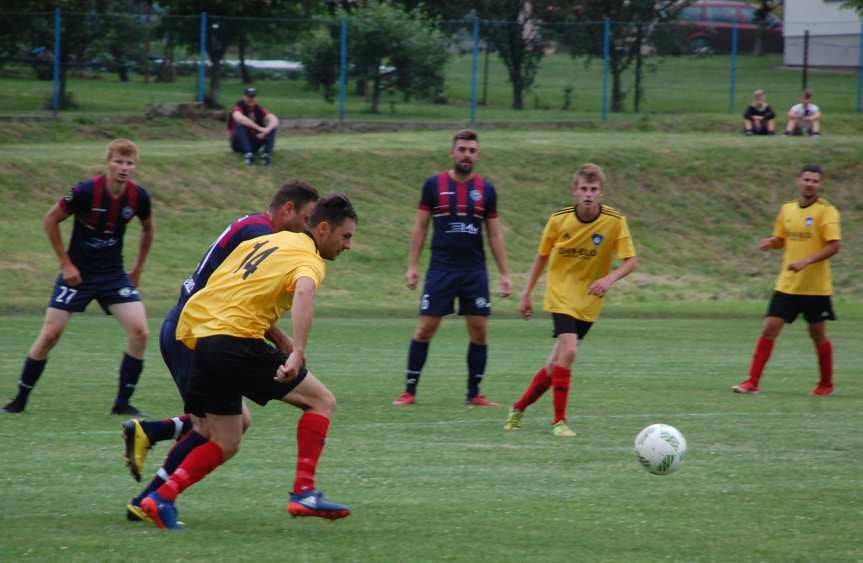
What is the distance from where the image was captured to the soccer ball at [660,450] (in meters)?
7.77

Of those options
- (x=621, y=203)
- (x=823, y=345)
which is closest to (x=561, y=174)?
(x=621, y=203)

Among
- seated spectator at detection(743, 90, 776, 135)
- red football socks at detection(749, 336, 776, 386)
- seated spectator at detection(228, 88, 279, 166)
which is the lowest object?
red football socks at detection(749, 336, 776, 386)

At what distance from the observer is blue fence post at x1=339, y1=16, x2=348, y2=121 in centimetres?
3303

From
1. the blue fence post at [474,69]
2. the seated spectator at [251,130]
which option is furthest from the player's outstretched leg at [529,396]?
the blue fence post at [474,69]

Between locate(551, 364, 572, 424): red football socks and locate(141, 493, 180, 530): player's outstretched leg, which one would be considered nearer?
locate(141, 493, 180, 530): player's outstretched leg

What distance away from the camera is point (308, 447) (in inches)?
267

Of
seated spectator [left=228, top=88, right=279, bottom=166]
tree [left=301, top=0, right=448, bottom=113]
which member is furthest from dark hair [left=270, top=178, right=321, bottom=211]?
Answer: tree [left=301, top=0, right=448, bottom=113]

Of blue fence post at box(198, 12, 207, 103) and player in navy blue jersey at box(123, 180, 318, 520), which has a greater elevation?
blue fence post at box(198, 12, 207, 103)

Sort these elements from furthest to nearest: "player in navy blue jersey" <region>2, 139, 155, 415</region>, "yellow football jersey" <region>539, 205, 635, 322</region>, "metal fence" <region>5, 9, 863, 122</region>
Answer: "metal fence" <region>5, 9, 863, 122</region>, "player in navy blue jersey" <region>2, 139, 155, 415</region>, "yellow football jersey" <region>539, 205, 635, 322</region>

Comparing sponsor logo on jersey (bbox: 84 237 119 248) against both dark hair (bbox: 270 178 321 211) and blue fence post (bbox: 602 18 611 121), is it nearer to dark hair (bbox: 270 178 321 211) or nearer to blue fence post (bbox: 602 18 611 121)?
dark hair (bbox: 270 178 321 211)

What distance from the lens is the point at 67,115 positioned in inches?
1199

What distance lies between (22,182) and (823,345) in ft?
56.8

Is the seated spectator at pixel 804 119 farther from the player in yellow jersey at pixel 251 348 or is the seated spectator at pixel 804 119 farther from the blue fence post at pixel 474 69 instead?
the player in yellow jersey at pixel 251 348

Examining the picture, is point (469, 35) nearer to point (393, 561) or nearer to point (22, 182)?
point (22, 182)
